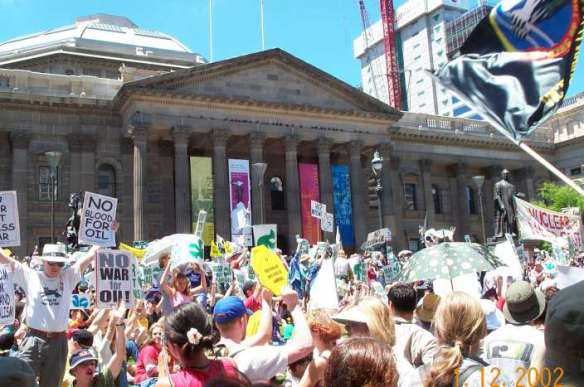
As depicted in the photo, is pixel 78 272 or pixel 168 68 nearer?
pixel 78 272

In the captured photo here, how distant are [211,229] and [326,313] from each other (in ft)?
103

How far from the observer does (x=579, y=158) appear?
174 feet

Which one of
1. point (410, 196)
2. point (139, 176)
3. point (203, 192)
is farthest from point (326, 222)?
point (410, 196)

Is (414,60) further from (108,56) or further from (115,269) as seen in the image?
(115,269)

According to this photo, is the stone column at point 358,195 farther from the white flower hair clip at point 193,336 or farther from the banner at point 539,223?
the white flower hair clip at point 193,336

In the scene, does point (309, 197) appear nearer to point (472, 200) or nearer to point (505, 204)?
point (505, 204)

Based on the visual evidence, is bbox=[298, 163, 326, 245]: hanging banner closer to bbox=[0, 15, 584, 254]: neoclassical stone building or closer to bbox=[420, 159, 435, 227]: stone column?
bbox=[0, 15, 584, 254]: neoclassical stone building

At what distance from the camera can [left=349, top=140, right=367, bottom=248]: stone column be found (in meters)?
39.7

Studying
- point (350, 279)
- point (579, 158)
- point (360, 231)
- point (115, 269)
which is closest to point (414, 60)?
point (579, 158)

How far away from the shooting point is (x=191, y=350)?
3922mm

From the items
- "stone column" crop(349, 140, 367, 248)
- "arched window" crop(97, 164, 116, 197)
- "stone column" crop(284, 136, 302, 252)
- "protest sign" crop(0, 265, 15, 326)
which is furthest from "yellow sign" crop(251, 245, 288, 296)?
"stone column" crop(349, 140, 367, 248)

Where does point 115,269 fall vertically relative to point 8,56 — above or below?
below

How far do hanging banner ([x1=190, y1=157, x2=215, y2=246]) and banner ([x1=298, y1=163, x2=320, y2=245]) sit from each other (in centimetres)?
567

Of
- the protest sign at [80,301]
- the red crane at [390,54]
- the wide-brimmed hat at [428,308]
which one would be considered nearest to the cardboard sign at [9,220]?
the protest sign at [80,301]
